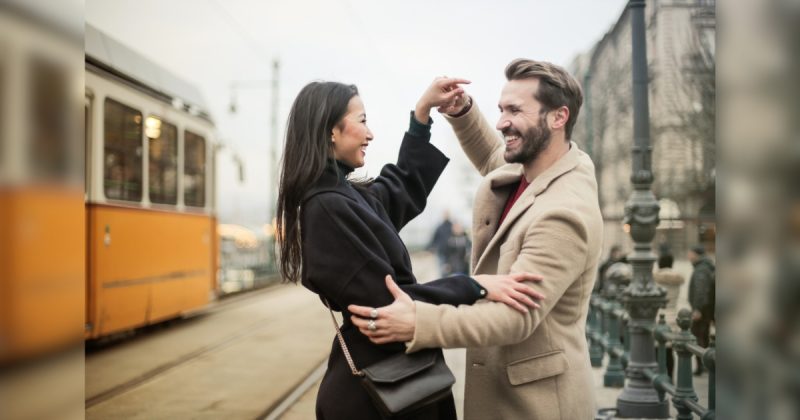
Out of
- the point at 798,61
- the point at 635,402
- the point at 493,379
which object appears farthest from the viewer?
the point at 635,402

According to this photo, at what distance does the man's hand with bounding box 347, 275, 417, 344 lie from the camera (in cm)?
195

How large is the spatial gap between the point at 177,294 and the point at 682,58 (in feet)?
35.3

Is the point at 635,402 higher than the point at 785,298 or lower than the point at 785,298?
lower

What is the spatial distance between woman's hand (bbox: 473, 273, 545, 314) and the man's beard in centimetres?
45

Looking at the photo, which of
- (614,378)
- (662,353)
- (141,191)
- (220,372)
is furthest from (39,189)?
(141,191)

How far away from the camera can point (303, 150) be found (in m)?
Result: 2.21

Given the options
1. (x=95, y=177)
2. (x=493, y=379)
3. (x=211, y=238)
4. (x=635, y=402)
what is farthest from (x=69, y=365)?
(x=211, y=238)

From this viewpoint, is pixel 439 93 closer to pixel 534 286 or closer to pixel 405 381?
pixel 534 286

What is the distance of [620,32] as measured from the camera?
15.9 meters

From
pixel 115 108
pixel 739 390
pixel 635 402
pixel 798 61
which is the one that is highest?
pixel 115 108

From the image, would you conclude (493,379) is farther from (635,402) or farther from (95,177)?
(95,177)

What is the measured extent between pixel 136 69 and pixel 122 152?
1.24 metres

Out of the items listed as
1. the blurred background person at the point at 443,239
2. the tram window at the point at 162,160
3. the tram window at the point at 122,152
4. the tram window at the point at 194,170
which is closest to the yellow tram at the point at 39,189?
the tram window at the point at 122,152

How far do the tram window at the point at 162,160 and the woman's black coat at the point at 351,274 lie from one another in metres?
8.76
